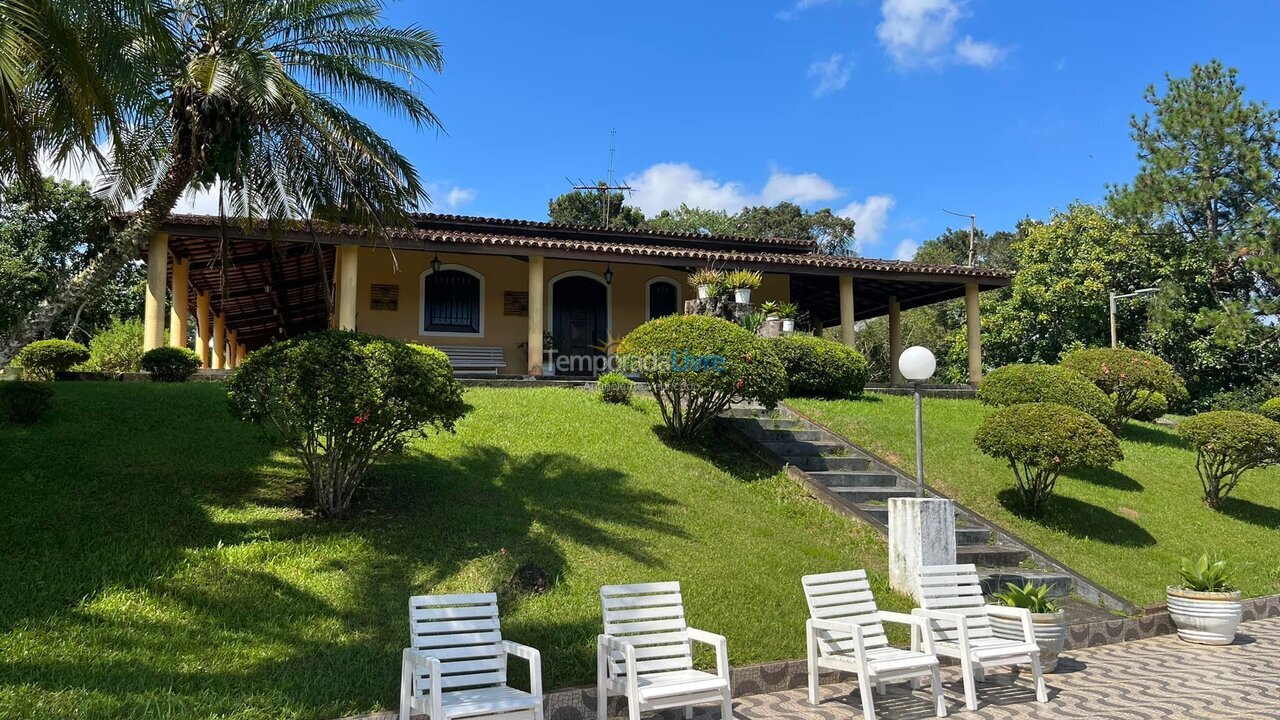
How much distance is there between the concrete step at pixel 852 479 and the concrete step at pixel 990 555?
5.07 ft

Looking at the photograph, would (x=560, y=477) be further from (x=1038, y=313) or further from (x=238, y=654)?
(x=1038, y=313)

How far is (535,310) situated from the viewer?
631 inches

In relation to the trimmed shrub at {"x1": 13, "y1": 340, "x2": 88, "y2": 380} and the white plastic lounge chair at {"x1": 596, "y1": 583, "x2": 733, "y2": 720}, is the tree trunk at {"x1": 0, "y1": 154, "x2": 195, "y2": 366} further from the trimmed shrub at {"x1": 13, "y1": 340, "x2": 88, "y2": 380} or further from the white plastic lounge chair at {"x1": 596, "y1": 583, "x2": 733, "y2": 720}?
the white plastic lounge chair at {"x1": 596, "y1": 583, "x2": 733, "y2": 720}

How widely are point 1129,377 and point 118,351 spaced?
1861cm

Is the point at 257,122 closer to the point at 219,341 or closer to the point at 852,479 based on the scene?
the point at 852,479

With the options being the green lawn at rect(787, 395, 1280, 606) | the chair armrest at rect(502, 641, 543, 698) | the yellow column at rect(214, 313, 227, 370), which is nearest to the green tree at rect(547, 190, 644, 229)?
the yellow column at rect(214, 313, 227, 370)

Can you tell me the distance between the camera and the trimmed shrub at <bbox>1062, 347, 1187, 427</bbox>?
15.2 meters

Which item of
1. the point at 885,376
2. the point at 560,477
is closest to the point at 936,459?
the point at 560,477

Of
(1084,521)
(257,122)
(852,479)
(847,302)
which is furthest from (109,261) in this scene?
(847,302)

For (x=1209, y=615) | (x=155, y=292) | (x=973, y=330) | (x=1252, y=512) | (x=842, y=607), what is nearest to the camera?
(x=842, y=607)

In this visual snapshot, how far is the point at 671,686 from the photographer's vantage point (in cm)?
528

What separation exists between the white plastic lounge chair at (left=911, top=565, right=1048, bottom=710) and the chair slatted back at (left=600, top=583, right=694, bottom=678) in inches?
80.6

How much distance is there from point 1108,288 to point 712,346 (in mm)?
22784

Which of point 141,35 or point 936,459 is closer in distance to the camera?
point 141,35
